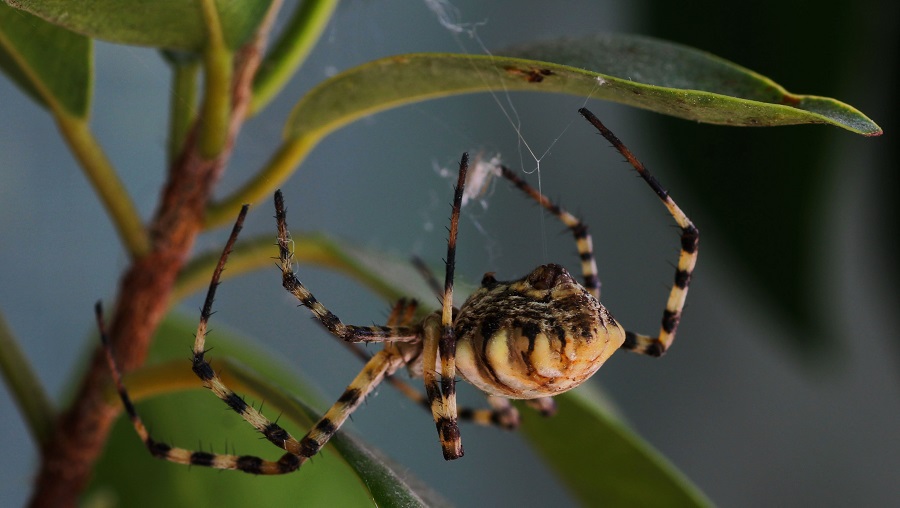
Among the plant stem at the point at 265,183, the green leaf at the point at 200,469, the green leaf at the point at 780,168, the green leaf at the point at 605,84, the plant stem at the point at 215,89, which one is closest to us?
the green leaf at the point at 605,84

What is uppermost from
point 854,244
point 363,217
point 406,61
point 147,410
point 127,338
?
point 854,244

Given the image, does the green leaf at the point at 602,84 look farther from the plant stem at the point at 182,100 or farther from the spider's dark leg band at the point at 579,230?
the spider's dark leg band at the point at 579,230

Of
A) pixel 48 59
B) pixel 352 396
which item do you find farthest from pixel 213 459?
pixel 48 59

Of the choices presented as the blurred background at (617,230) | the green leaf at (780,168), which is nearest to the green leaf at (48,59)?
the blurred background at (617,230)

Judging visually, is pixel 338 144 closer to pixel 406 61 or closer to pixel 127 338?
pixel 127 338

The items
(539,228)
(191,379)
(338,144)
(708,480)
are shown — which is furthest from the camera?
(708,480)

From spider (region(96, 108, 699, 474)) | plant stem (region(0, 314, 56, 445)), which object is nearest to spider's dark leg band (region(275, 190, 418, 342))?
spider (region(96, 108, 699, 474))

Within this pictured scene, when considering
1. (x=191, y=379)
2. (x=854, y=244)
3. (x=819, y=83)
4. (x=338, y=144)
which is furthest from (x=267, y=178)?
(x=854, y=244)

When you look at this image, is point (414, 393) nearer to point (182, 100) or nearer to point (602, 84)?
point (182, 100)

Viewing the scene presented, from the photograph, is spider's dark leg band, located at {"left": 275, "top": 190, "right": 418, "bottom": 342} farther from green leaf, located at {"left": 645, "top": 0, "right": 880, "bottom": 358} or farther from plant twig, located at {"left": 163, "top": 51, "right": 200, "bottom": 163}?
green leaf, located at {"left": 645, "top": 0, "right": 880, "bottom": 358}
